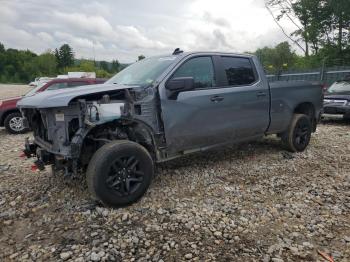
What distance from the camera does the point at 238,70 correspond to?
539 centimetres

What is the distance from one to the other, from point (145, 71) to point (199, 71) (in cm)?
78

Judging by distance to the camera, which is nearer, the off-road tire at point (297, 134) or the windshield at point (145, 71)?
the windshield at point (145, 71)

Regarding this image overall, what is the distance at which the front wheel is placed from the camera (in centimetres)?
373

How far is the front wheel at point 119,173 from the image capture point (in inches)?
147

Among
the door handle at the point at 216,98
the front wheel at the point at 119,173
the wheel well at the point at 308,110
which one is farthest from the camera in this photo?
the wheel well at the point at 308,110

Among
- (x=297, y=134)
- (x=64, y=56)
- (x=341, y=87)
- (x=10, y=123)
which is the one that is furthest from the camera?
(x=64, y=56)

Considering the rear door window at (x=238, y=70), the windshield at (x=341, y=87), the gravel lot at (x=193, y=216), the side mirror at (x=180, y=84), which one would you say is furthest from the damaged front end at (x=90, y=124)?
the windshield at (x=341, y=87)

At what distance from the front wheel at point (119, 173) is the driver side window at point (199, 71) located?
127cm

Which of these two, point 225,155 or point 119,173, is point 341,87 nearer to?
point 225,155

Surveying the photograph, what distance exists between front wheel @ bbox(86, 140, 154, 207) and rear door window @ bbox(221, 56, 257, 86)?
201cm

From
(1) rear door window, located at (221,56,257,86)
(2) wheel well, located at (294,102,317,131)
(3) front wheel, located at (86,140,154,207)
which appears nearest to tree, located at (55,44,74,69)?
(2) wheel well, located at (294,102,317,131)

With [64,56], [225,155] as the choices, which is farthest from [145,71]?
[64,56]

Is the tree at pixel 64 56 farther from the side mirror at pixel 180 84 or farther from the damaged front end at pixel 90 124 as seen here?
the side mirror at pixel 180 84

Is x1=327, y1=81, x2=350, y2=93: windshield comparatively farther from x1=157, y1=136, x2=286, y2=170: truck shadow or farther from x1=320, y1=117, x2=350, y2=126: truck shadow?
x1=157, y1=136, x2=286, y2=170: truck shadow
